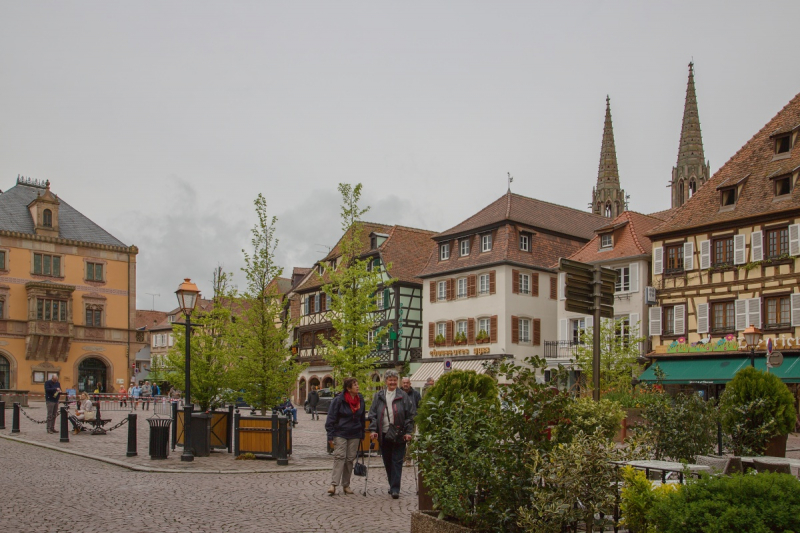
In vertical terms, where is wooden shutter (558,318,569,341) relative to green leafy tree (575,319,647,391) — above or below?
above

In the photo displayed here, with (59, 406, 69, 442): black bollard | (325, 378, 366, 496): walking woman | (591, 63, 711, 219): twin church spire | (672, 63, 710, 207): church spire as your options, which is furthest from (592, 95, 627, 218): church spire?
(325, 378, 366, 496): walking woman

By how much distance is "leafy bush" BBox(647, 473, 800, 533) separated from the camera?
5.10m

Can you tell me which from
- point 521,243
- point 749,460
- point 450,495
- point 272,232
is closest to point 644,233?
point 521,243

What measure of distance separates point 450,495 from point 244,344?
14.2 metres

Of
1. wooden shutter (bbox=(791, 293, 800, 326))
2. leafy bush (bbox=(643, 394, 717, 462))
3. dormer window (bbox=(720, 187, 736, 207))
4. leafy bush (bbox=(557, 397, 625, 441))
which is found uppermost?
dormer window (bbox=(720, 187, 736, 207))

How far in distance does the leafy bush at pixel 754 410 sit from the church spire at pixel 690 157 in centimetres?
6661

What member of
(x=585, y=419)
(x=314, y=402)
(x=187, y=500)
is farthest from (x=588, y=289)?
(x=314, y=402)

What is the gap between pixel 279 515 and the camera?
34.0ft

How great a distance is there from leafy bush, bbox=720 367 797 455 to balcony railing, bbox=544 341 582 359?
2825 cm

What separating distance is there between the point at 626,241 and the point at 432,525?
34989 millimetres

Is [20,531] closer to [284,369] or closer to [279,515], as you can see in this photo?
[279,515]

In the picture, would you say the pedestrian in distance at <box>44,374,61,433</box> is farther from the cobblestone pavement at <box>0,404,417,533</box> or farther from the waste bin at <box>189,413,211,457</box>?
the waste bin at <box>189,413,211,457</box>

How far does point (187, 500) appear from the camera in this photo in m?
11.6

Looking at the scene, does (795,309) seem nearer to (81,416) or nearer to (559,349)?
(559,349)
